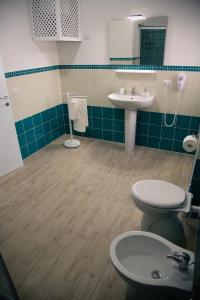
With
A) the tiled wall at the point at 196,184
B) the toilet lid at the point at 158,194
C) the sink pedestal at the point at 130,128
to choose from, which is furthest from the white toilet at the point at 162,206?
the sink pedestal at the point at 130,128

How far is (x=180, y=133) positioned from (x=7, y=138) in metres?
2.42

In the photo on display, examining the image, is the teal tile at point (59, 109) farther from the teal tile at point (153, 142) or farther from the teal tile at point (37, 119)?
the teal tile at point (153, 142)

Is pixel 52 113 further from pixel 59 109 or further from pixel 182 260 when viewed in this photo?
pixel 182 260

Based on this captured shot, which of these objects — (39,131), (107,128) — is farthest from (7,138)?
(107,128)

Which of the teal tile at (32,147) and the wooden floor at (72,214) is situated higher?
the teal tile at (32,147)

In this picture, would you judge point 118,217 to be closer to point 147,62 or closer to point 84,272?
point 84,272

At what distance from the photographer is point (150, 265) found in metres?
1.46

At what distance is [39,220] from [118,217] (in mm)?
789

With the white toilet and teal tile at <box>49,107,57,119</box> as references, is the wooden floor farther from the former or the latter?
teal tile at <box>49,107,57,119</box>

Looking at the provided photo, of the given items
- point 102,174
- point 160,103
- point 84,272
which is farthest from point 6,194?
point 160,103

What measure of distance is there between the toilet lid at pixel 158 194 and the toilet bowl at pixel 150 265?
28 centimetres

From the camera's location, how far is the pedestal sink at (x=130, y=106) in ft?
9.84

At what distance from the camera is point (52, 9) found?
9.54 feet

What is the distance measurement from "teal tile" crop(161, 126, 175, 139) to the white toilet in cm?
160
